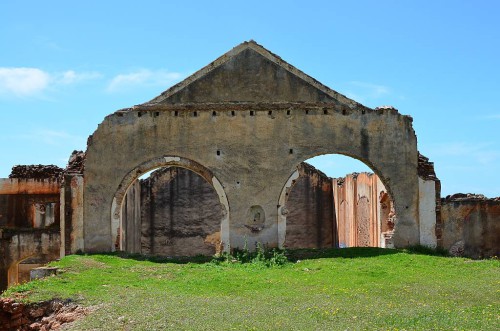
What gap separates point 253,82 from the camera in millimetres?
20328

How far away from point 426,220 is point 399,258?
3.03 m

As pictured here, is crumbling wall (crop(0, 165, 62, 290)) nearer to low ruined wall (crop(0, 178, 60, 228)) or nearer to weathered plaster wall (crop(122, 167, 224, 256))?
low ruined wall (crop(0, 178, 60, 228))

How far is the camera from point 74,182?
65.1 feet

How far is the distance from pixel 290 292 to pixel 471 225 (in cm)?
1097

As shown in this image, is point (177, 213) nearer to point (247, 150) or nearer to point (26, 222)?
point (26, 222)

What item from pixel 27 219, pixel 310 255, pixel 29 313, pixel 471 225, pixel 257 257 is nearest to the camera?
pixel 29 313

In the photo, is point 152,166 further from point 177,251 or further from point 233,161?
point 177,251

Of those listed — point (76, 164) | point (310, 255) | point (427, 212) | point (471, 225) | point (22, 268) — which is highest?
point (76, 164)

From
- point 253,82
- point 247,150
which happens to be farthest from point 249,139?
point 253,82

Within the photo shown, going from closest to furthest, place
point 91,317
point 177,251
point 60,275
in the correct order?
1. point 91,317
2. point 60,275
3. point 177,251

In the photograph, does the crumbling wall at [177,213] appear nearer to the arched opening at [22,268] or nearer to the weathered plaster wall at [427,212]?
the arched opening at [22,268]

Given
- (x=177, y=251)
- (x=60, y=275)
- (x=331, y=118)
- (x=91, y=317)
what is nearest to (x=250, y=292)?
(x=91, y=317)

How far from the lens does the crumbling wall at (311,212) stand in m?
29.2

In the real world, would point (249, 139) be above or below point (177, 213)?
above
